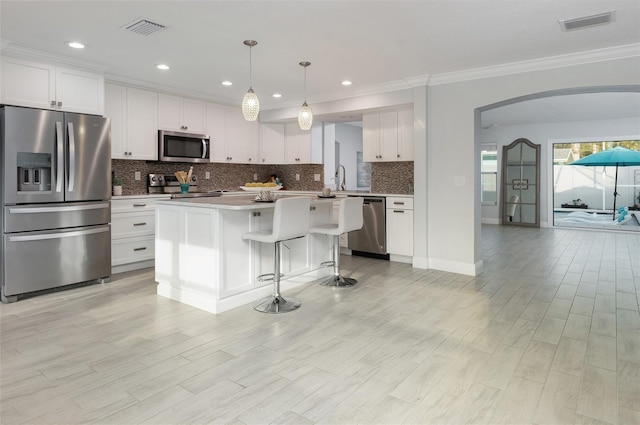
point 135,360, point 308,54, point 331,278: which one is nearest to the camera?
point 135,360

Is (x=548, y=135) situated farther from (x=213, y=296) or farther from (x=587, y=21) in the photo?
(x=213, y=296)

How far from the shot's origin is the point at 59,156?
3957mm

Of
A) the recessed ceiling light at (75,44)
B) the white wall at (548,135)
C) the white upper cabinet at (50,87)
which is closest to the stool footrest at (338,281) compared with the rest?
the white upper cabinet at (50,87)

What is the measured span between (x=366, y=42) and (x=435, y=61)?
3.46ft

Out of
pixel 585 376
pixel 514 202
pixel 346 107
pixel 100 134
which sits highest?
pixel 346 107

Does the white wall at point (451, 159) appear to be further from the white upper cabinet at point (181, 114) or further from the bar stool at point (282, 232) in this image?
the white upper cabinet at point (181, 114)

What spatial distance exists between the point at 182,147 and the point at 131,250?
68.2 inches

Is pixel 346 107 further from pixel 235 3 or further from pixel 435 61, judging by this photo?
pixel 235 3

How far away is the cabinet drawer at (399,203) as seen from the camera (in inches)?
214

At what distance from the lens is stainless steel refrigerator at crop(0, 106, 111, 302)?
12.2 feet

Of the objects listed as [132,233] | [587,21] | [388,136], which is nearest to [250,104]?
[132,233]

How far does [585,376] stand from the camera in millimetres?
2352

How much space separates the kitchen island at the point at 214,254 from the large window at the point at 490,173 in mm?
7738

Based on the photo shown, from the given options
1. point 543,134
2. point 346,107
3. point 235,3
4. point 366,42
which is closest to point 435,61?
point 366,42
